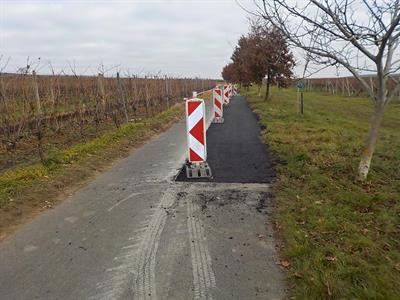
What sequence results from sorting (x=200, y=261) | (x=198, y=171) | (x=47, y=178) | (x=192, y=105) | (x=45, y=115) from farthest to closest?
(x=45, y=115) < (x=198, y=171) < (x=192, y=105) < (x=47, y=178) < (x=200, y=261)

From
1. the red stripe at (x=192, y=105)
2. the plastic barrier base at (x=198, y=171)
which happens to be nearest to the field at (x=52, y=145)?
the plastic barrier base at (x=198, y=171)

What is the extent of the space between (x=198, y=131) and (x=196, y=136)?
10cm

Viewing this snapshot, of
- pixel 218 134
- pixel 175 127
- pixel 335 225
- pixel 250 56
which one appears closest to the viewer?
pixel 335 225

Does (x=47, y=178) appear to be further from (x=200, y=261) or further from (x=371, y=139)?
(x=371, y=139)

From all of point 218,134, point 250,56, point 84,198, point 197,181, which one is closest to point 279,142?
point 218,134

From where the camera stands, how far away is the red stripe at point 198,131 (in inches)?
Result: 249

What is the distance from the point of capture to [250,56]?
25531 mm

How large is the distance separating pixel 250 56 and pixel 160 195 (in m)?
22.1

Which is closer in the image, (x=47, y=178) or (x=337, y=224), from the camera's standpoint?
(x=337, y=224)

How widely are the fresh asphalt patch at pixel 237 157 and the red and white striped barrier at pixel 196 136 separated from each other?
19 centimetres

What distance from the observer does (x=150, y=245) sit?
3.68m

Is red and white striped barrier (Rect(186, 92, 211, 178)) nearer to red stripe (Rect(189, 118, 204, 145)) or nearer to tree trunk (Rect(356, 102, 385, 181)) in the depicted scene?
red stripe (Rect(189, 118, 204, 145))

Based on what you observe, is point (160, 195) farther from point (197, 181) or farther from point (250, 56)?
point (250, 56)

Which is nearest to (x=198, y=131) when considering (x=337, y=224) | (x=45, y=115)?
(x=337, y=224)
